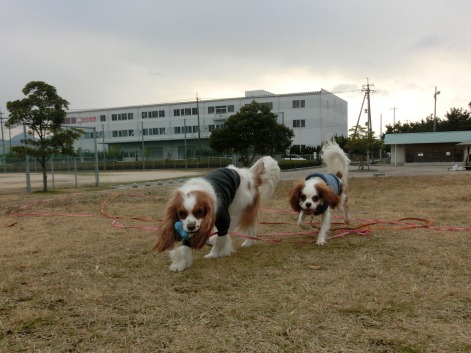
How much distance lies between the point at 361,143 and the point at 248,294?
2824 centimetres

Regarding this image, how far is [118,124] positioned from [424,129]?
157ft

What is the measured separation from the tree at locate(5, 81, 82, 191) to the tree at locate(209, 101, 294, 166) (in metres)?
10.5

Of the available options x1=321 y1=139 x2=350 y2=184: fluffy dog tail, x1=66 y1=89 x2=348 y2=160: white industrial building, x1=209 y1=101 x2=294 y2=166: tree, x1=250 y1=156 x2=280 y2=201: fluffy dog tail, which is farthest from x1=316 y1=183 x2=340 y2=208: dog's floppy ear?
x1=66 y1=89 x2=348 y2=160: white industrial building

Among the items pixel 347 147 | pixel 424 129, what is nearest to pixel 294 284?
pixel 347 147

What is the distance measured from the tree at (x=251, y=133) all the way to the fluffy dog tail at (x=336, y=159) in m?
16.1

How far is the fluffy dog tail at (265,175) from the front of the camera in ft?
16.7

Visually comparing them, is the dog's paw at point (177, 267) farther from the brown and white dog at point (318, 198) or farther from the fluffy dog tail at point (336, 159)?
the fluffy dog tail at point (336, 159)

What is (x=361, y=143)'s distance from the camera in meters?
29.4

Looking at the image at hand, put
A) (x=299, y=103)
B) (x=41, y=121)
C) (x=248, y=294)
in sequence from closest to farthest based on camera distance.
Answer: (x=248, y=294) < (x=41, y=121) < (x=299, y=103)

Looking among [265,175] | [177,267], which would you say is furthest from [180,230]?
[265,175]

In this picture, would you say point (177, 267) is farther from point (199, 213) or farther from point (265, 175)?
point (265, 175)

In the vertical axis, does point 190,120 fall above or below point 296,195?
above

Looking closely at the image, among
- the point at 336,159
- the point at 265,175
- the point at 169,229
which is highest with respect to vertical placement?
the point at 336,159

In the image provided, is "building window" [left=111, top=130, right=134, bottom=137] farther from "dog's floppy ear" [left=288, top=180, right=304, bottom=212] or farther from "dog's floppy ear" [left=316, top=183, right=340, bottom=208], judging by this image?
"dog's floppy ear" [left=316, top=183, right=340, bottom=208]
